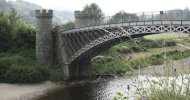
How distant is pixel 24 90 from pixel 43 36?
9.41 metres

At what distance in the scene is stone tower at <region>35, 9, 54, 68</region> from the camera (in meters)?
45.3

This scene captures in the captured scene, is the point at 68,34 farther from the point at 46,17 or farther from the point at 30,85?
the point at 30,85

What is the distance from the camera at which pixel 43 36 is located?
149ft

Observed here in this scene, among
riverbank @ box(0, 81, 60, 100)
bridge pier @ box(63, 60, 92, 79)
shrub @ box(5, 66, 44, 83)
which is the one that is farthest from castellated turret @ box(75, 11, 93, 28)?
shrub @ box(5, 66, 44, 83)

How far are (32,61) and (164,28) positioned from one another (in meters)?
19.0

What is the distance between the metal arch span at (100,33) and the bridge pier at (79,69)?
973mm

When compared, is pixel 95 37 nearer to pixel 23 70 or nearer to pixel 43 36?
pixel 43 36

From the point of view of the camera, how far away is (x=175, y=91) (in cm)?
765

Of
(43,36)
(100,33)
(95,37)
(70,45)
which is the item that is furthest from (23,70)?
(100,33)

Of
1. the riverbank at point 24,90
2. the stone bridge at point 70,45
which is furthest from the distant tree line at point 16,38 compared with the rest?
the riverbank at point 24,90

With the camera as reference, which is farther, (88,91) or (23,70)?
(23,70)

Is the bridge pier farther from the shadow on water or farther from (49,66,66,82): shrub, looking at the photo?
the shadow on water

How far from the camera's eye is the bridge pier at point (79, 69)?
148ft

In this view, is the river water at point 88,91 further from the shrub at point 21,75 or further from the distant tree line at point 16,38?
the distant tree line at point 16,38
